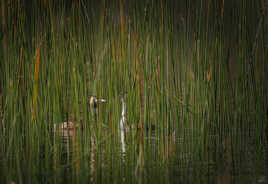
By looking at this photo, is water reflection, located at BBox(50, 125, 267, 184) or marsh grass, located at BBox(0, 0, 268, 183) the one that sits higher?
marsh grass, located at BBox(0, 0, 268, 183)

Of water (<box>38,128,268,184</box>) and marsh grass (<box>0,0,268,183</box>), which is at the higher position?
marsh grass (<box>0,0,268,183</box>)

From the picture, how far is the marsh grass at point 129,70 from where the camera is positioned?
3012mm

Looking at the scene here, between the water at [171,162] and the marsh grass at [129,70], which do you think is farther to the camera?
the marsh grass at [129,70]

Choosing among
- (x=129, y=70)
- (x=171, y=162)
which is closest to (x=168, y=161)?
(x=171, y=162)

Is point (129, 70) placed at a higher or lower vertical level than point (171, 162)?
higher

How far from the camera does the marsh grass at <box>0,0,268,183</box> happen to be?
3.01 m

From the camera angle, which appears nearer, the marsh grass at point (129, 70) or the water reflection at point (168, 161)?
the water reflection at point (168, 161)

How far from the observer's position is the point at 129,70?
3189 millimetres

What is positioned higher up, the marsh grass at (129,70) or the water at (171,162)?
the marsh grass at (129,70)

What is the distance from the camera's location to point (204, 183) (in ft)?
5.99

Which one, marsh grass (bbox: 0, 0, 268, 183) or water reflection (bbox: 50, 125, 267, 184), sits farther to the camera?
marsh grass (bbox: 0, 0, 268, 183)

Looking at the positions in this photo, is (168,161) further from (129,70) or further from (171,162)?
(129,70)

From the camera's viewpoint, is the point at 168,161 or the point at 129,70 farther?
the point at 129,70

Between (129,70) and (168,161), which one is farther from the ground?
(129,70)
